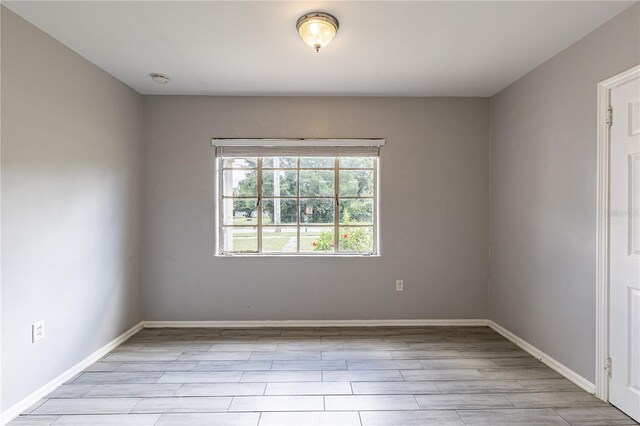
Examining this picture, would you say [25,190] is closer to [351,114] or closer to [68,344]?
[68,344]

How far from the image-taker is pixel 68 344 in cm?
247

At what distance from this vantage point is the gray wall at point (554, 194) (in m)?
2.24

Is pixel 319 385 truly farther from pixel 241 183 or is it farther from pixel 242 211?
pixel 241 183

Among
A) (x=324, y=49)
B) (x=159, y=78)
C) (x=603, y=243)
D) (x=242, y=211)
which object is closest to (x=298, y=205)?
(x=242, y=211)

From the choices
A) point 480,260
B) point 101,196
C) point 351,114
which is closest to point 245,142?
Result: point 351,114

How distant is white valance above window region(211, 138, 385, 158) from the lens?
136 inches

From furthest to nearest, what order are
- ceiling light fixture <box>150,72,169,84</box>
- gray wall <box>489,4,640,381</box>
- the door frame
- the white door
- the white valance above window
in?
the white valance above window → ceiling light fixture <box>150,72,169,84</box> → gray wall <box>489,4,640,381</box> → the door frame → the white door

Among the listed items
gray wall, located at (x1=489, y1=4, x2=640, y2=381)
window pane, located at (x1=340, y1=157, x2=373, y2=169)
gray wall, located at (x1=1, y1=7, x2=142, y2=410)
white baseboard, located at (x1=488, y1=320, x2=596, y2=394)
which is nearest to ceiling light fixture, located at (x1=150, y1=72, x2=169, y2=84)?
gray wall, located at (x1=1, y1=7, x2=142, y2=410)

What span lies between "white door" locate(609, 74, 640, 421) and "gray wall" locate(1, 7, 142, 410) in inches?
144

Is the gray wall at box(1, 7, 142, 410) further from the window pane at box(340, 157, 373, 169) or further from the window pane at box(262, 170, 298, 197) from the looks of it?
the window pane at box(340, 157, 373, 169)

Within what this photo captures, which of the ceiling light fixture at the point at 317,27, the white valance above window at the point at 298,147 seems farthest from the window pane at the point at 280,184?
the ceiling light fixture at the point at 317,27

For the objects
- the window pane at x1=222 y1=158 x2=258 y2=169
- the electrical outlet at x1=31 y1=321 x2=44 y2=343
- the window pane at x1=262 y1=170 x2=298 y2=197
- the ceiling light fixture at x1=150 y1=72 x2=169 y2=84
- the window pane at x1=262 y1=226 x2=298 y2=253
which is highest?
the ceiling light fixture at x1=150 y1=72 x2=169 y2=84

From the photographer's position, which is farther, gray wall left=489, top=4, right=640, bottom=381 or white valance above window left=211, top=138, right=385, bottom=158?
white valance above window left=211, top=138, right=385, bottom=158

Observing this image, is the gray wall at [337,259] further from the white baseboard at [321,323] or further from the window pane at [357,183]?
the window pane at [357,183]
